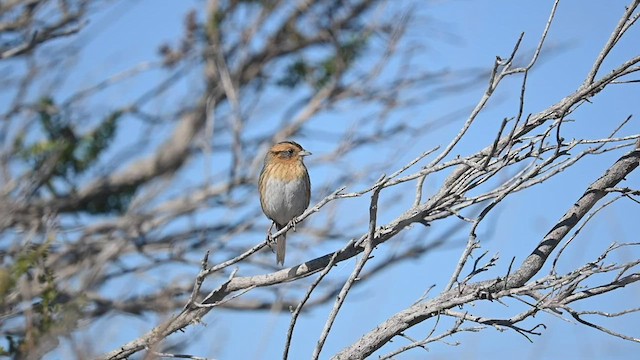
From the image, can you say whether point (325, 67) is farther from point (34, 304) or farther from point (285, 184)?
point (34, 304)

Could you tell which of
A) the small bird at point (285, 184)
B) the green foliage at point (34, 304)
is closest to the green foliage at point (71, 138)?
the small bird at point (285, 184)

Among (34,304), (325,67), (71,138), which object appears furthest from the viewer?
(325,67)

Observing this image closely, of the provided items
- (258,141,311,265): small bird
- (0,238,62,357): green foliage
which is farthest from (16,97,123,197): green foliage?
(0,238,62,357): green foliage

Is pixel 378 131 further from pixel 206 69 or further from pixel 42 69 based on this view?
pixel 42 69

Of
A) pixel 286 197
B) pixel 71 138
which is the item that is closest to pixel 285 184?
pixel 286 197

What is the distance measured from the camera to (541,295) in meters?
3.18

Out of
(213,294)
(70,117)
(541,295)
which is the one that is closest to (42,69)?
(70,117)

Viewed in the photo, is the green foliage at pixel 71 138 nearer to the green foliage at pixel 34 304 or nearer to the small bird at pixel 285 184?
the small bird at pixel 285 184

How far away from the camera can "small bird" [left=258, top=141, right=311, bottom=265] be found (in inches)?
252

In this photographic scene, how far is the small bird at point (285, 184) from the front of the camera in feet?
21.0

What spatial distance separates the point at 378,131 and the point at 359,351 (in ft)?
17.3

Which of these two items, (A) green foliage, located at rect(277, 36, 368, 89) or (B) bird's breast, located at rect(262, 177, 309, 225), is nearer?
(B) bird's breast, located at rect(262, 177, 309, 225)

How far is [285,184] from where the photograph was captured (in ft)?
21.0

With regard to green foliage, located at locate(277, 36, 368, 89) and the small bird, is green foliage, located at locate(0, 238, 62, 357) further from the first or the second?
green foliage, located at locate(277, 36, 368, 89)
